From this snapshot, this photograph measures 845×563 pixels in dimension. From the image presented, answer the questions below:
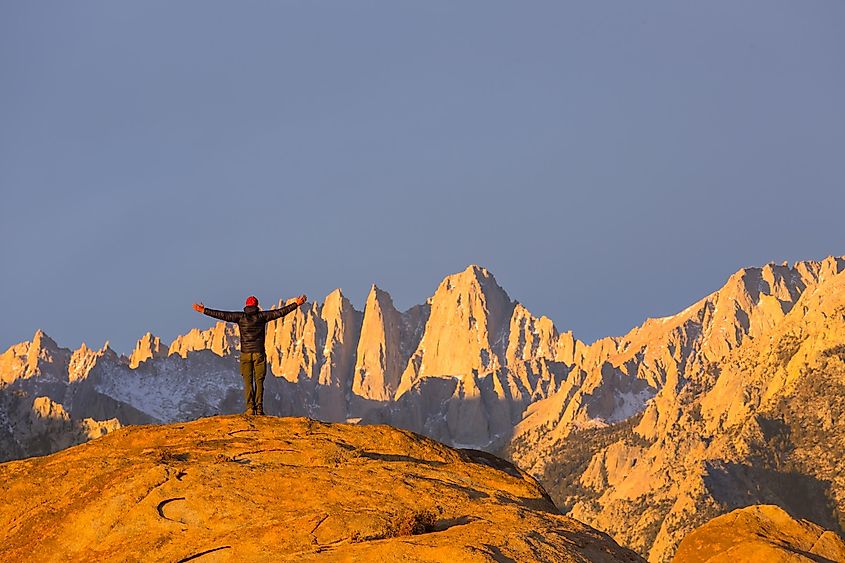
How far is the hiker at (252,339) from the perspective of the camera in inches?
1225

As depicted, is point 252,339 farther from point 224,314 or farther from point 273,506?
point 273,506

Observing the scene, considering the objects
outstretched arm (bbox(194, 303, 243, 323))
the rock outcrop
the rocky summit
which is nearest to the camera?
the rocky summit

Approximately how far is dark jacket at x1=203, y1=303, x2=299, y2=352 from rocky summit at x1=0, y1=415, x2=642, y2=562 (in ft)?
16.1

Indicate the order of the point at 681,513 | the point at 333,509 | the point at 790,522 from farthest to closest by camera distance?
the point at 681,513 → the point at 790,522 → the point at 333,509

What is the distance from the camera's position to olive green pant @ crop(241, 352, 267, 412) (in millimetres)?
31719

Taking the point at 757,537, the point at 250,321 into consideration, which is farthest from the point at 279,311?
the point at 757,537

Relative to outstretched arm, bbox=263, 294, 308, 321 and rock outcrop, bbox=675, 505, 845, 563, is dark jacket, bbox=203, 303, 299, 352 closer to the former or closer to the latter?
outstretched arm, bbox=263, 294, 308, 321

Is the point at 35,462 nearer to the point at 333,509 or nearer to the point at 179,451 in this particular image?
the point at 179,451

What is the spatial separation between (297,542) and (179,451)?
780 centimetres

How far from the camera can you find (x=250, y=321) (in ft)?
102

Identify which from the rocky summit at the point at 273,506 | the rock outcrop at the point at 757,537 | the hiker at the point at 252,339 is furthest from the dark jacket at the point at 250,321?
the rock outcrop at the point at 757,537

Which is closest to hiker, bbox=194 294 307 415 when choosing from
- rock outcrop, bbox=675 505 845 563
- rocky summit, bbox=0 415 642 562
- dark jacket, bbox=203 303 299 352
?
dark jacket, bbox=203 303 299 352

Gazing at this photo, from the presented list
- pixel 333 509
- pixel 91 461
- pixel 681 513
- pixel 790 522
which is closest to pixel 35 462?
pixel 91 461

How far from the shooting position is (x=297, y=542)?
57.9 feet
